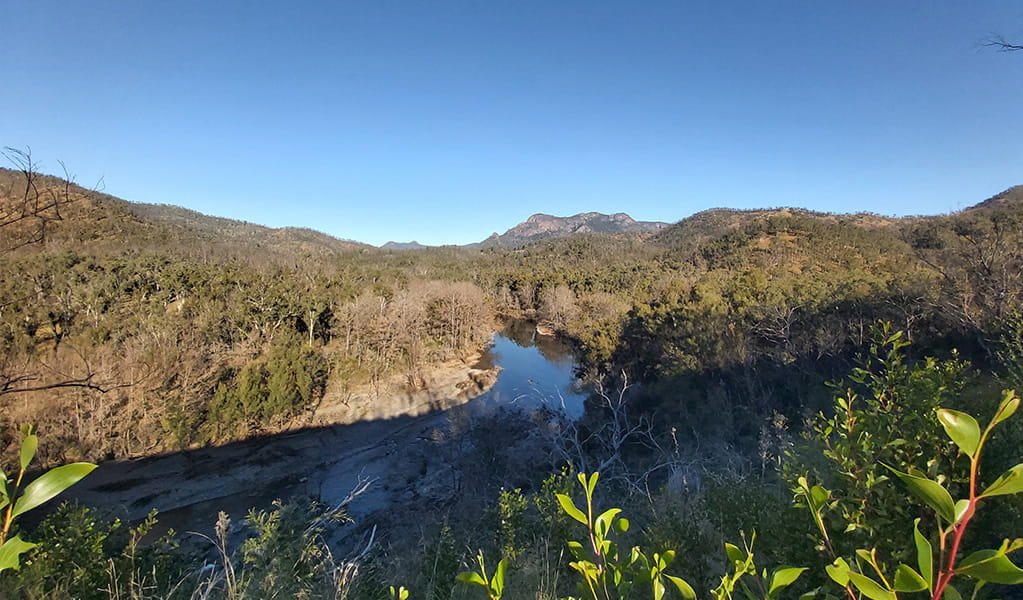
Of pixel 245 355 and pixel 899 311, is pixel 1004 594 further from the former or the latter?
pixel 245 355

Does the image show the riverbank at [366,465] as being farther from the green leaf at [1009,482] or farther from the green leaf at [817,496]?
the green leaf at [1009,482]

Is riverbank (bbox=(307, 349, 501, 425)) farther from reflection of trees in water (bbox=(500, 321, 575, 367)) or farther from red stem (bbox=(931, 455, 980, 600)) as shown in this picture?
red stem (bbox=(931, 455, 980, 600))

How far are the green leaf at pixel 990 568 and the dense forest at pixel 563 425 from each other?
5cm

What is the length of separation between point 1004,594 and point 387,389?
88.1 ft

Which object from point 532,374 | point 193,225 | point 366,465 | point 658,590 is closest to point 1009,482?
point 658,590

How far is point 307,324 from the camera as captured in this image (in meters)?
29.5

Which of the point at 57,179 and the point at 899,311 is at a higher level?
the point at 57,179

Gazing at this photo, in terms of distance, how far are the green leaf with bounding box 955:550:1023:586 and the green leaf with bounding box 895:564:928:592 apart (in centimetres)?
6

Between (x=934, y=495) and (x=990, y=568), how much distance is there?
0.35 feet

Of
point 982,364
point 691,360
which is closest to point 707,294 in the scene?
point 691,360

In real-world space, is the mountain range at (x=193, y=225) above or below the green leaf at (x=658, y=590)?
above

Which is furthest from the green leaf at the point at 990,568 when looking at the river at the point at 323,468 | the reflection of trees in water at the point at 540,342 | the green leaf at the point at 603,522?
the reflection of trees in water at the point at 540,342

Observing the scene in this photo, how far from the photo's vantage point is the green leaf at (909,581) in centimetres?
71

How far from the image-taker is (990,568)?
663 mm
